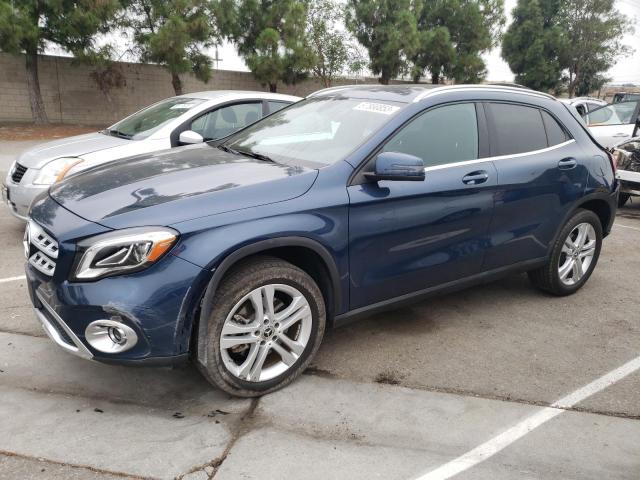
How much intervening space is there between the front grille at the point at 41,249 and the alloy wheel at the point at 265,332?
3.04 feet

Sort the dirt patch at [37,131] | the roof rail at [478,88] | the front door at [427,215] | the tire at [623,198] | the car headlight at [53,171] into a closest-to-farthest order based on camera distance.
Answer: the front door at [427,215], the roof rail at [478,88], the car headlight at [53,171], the tire at [623,198], the dirt patch at [37,131]

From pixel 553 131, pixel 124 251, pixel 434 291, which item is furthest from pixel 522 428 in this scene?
pixel 553 131

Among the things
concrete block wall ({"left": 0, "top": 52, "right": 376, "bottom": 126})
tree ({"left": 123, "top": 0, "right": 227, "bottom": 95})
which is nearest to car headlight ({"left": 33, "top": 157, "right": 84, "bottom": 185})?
tree ({"left": 123, "top": 0, "right": 227, "bottom": 95})

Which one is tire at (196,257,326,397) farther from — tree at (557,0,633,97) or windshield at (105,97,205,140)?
tree at (557,0,633,97)

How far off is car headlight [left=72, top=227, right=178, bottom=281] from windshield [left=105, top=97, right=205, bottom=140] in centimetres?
365

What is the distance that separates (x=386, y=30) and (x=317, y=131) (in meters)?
21.2

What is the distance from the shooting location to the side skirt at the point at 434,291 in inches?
131

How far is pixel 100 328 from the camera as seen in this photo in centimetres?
260

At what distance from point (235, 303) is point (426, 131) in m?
1.75

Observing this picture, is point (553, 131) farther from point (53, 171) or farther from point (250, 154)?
point (53, 171)

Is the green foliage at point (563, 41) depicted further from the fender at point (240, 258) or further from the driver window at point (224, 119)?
the fender at point (240, 258)

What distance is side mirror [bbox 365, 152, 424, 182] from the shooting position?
10.1ft

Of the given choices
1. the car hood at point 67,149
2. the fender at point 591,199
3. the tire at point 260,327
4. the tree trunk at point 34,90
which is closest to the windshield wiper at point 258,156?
the tire at point 260,327

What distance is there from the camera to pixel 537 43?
29281mm
